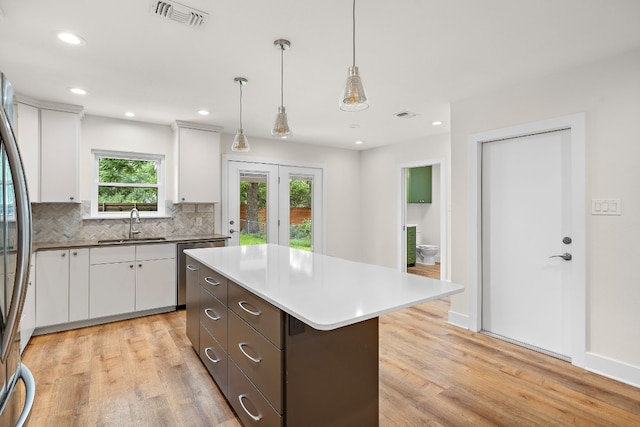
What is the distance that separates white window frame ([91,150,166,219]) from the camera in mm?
4008

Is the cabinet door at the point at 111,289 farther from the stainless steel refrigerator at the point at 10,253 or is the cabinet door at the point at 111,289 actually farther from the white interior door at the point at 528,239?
the white interior door at the point at 528,239

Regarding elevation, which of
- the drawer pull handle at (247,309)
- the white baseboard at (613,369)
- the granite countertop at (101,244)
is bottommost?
the white baseboard at (613,369)

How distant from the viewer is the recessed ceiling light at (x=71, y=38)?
210cm

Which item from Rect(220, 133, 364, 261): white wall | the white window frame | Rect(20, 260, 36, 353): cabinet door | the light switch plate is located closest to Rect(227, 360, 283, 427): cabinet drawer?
Rect(20, 260, 36, 353): cabinet door

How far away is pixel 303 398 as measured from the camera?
1.45 meters

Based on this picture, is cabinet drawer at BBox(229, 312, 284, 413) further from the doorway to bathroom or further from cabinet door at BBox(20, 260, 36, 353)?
the doorway to bathroom

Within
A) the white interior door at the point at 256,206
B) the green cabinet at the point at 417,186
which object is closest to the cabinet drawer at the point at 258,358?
the white interior door at the point at 256,206

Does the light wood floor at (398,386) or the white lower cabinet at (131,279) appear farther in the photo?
the white lower cabinet at (131,279)

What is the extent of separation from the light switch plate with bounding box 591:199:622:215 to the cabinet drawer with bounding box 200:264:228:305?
8.96ft

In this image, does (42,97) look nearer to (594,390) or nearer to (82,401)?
(82,401)

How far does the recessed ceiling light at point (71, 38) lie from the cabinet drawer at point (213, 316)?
1.86 m

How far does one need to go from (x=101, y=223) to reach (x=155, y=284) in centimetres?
103

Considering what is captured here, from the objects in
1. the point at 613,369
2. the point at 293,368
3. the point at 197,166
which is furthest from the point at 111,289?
the point at 613,369

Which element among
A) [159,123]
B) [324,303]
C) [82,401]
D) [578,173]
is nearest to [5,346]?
[324,303]
